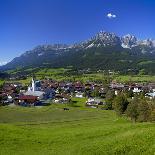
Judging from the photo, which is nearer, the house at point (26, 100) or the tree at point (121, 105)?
the tree at point (121, 105)

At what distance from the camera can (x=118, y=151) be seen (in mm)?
26859

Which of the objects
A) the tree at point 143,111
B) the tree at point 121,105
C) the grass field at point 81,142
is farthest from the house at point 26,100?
the grass field at point 81,142

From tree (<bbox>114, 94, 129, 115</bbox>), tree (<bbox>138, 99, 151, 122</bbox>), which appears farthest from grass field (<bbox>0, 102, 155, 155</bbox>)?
tree (<bbox>114, 94, 129, 115</bbox>)

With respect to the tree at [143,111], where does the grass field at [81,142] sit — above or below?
above

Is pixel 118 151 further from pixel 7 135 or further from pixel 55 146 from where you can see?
pixel 7 135

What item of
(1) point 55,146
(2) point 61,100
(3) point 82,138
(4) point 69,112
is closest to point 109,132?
(3) point 82,138

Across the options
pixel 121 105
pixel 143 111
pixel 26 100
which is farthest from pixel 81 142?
pixel 26 100

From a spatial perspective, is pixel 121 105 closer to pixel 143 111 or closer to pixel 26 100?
pixel 143 111

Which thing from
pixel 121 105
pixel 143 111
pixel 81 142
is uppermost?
pixel 81 142

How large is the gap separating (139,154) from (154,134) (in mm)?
3861

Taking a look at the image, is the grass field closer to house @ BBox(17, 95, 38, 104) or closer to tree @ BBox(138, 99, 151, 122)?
tree @ BBox(138, 99, 151, 122)

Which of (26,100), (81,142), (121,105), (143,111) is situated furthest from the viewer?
(26,100)

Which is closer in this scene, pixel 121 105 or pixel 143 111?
pixel 143 111

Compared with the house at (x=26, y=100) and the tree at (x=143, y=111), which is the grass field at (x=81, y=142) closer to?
the tree at (x=143, y=111)
